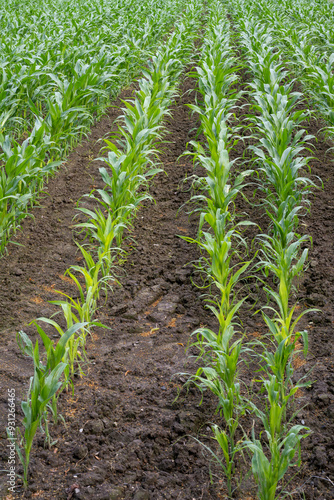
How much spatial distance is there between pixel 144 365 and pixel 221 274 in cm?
73

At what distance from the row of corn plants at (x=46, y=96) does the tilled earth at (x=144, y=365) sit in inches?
17.8

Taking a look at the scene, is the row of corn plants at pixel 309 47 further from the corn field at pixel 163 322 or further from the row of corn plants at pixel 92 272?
the row of corn plants at pixel 92 272

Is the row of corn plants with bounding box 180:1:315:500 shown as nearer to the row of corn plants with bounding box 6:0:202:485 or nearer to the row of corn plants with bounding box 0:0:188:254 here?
the row of corn plants with bounding box 6:0:202:485

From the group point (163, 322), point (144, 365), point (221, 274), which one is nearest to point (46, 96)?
point (163, 322)

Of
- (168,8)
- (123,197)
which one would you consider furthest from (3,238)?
(168,8)

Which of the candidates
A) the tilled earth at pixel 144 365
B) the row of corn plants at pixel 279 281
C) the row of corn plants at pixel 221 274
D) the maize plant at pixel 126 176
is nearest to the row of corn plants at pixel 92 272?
the maize plant at pixel 126 176

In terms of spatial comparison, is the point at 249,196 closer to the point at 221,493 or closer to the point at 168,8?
the point at 221,493

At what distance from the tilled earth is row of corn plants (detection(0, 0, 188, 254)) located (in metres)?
0.45

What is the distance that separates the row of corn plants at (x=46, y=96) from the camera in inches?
151

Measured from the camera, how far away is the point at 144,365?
272 cm

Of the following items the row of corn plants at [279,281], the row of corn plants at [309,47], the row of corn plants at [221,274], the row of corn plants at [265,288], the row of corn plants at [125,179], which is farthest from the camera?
the row of corn plants at [309,47]

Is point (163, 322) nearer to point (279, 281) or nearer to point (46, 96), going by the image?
point (279, 281)

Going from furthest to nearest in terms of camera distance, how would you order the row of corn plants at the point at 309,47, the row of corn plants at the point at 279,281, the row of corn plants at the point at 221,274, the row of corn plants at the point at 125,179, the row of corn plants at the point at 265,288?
the row of corn plants at the point at 309,47, the row of corn plants at the point at 125,179, the row of corn plants at the point at 221,274, the row of corn plants at the point at 265,288, the row of corn plants at the point at 279,281

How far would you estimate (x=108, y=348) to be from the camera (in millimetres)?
A: 2867
